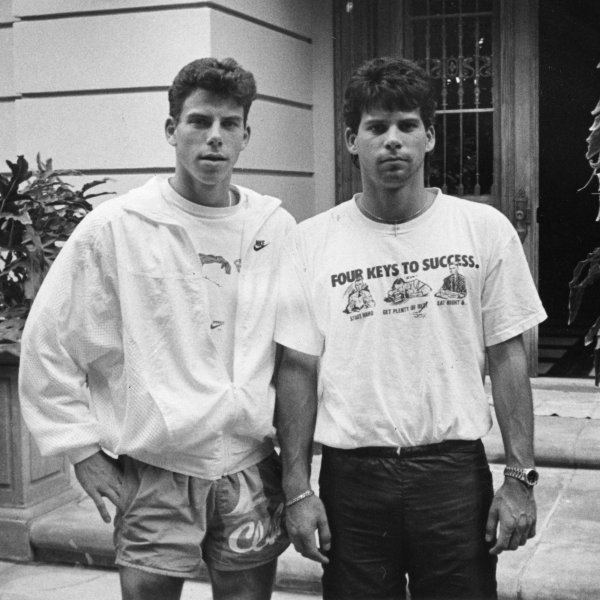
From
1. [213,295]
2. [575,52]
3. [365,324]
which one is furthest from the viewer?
[575,52]

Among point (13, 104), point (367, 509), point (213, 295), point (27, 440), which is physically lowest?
point (27, 440)

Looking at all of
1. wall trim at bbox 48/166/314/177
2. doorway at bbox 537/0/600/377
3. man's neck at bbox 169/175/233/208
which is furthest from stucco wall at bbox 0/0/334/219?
doorway at bbox 537/0/600/377

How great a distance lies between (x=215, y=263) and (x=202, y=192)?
219mm

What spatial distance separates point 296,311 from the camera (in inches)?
121

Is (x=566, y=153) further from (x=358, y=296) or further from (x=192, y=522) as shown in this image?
(x=192, y=522)

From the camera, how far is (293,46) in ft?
26.3

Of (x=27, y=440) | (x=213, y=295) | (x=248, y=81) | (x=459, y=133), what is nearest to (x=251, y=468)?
(x=213, y=295)

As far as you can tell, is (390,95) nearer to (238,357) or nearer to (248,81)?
(248,81)

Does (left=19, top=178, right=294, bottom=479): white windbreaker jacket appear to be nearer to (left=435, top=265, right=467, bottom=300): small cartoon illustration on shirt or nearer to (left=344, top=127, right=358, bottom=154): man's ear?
(left=344, top=127, right=358, bottom=154): man's ear

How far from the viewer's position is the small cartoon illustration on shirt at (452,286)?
2.95 meters

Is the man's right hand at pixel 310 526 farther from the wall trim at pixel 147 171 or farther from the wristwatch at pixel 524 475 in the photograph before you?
the wall trim at pixel 147 171

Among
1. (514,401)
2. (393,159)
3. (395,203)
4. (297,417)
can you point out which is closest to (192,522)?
(297,417)

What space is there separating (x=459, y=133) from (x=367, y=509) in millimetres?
5483

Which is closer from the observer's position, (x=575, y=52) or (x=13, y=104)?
(x=13, y=104)
